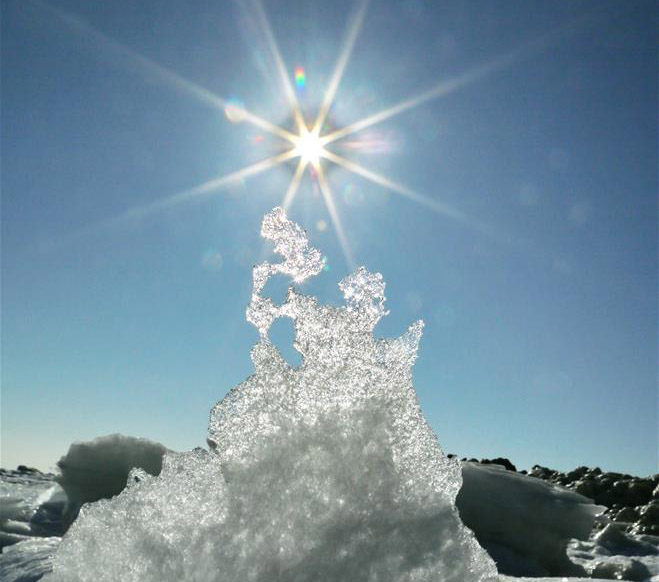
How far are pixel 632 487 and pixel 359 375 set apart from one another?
7.29 m

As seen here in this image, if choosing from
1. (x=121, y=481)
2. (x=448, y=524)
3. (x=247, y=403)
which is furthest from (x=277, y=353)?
(x=121, y=481)

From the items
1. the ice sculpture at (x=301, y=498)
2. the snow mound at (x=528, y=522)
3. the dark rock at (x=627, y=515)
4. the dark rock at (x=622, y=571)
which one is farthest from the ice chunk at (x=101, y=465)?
the dark rock at (x=627, y=515)

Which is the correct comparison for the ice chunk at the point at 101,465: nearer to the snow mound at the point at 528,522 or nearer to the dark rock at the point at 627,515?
the snow mound at the point at 528,522

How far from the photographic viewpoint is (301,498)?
1691 mm

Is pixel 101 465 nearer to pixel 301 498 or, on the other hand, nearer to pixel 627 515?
pixel 301 498

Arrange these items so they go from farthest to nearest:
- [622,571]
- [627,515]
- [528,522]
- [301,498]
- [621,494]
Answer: [621,494], [627,515], [528,522], [622,571], [301,498]

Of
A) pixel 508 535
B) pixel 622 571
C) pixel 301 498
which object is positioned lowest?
pixel 301 498

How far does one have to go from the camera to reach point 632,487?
25.3 ft

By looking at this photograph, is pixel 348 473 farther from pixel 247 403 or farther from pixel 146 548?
pixel 146 548

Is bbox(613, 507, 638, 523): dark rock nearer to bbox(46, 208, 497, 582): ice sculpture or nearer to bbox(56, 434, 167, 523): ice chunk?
bbox(56, 434, 167, 523): ice chunk

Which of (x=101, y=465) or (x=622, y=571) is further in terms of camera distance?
(x=101, y=465)

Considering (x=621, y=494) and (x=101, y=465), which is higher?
(x=621, y=494)

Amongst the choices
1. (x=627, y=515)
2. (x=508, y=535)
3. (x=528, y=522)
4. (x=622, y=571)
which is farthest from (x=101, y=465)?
(x=627, y=515)

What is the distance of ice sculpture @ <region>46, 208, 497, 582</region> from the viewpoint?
1586 millimetres
